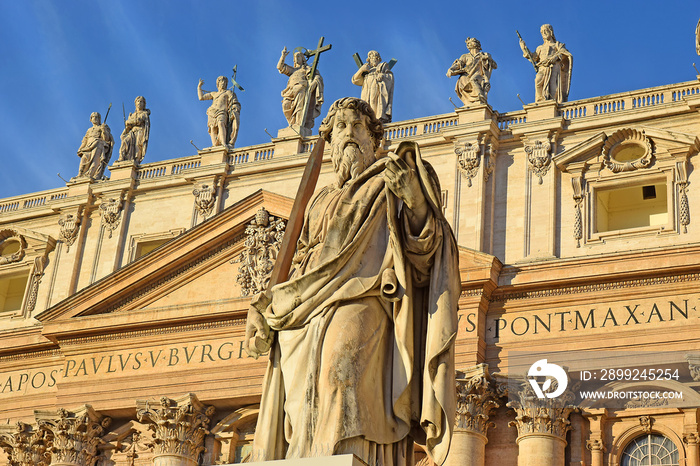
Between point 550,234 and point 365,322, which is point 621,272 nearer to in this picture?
point 550,234

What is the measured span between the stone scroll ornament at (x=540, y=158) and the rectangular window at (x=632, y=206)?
1060 mm

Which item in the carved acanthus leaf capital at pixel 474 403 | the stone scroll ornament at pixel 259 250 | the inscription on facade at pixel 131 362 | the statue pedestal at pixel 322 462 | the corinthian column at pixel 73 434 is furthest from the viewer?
the stone scroll ornament at pixel 259 250

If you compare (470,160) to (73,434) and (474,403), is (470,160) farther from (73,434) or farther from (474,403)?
(73,434)

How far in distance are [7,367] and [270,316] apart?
22222 millimetres

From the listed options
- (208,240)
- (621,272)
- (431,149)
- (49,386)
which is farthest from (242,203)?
(621,272)

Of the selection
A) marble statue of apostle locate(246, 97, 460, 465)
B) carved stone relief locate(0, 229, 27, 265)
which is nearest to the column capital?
carved stone relief locate(0, 229, 27, 265)

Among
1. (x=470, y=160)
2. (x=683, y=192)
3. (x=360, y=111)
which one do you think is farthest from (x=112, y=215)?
(x=360, y=111)

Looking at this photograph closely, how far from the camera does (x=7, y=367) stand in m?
26.8

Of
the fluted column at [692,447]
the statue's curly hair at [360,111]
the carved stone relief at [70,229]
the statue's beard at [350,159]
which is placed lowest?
the statue's beard at [350,159]

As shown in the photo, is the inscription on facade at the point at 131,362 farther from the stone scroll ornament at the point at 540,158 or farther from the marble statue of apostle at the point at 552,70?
the marble statue of apostle at the point at 552,70

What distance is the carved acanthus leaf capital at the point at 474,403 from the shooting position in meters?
21.1

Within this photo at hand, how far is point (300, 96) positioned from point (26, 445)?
29.2 ft

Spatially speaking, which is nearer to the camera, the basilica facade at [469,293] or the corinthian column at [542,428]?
the corinthian column at [542,428]

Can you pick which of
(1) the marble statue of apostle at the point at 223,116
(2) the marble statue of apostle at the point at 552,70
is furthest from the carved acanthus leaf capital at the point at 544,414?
(1) the marble statue of apostle at the point at 223,116
